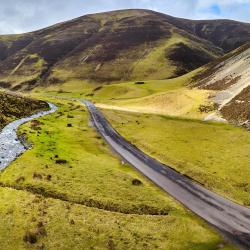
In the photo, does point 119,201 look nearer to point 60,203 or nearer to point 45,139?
point 60,203

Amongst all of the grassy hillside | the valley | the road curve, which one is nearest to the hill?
the valley

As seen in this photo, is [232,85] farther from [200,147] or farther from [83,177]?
[83,177]

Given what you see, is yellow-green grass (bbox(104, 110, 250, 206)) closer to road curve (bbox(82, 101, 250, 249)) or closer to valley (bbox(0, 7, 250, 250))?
valley (bbox(0, 7, 250, 250))

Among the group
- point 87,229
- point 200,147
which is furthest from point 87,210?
point 200,147

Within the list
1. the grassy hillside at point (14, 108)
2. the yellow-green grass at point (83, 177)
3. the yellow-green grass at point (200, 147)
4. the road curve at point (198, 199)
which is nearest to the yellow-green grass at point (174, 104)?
the yellow-green grass at point (200, 147)

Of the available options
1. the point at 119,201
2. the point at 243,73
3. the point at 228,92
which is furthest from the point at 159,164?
the point at 243,73

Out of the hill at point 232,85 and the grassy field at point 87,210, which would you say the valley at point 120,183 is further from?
the hill at point 232,85
